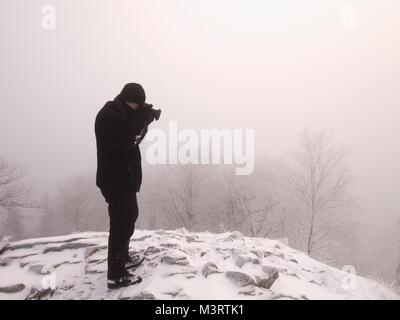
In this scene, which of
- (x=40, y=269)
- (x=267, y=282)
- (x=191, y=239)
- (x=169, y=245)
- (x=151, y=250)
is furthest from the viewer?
(x=191, y=239)

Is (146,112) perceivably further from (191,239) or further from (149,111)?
(191,239)

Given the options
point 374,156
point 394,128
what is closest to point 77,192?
point 374,156

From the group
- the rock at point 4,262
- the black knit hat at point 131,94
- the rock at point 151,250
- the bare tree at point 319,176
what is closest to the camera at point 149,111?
the black knit hat at point 131,94

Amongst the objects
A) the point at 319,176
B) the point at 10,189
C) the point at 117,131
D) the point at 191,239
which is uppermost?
the point at 117,131

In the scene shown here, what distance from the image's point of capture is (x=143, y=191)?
36719mm

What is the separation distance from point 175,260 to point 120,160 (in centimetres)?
198

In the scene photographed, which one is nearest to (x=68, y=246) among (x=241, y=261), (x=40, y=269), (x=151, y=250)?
(x=40, y=269)

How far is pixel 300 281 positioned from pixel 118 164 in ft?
10.9

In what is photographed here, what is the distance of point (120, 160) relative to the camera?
4.23m

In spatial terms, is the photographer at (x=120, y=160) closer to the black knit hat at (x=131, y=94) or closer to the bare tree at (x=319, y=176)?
the black knit hat at (x=131, y=94)

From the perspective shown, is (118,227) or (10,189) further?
(10,189)

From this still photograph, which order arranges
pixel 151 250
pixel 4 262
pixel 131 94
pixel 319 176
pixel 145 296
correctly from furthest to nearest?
pixel 319 176, pixel 151 250, pixel 4 262, pixel 131 94, pixel 145 296

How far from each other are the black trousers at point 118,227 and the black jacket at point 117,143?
132 millimetres

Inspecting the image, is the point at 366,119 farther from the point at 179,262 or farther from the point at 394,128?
the point at 179,262
